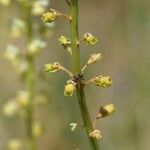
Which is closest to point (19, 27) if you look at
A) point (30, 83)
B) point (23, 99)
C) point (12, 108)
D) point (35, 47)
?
point (35, 47)

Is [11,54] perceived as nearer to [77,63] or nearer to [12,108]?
[12,108]

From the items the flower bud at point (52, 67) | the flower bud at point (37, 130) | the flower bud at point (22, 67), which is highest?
the flower bud at point (22, 67)

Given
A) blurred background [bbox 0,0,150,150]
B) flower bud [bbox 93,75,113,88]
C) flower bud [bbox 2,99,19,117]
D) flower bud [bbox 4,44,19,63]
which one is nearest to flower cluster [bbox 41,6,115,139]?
flower bud [bbox 93,75,113,88]

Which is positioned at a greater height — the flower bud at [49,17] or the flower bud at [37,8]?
the flower bud at [37,8]

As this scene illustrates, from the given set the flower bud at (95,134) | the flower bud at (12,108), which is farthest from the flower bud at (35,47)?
Result: the flower bud at (95,134)

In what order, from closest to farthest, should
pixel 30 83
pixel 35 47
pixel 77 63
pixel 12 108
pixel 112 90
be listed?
pixel 77 63
pixel 35 47
pixel 30 83
pixel 12 108
pixel 112 90

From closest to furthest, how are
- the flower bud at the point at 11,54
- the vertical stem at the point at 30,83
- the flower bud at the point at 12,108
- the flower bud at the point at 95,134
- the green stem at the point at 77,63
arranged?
the green stem at the point at 77,63 < the flower bud at the point at 95,134 < the vertical stem at the point at 30,83 < the flower bud at the point at 11,54 < the flower bud at the point at 12,108

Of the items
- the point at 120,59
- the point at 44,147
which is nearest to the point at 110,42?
the point at 120,59

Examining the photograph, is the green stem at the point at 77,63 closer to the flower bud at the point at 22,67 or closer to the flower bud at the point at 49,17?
the flower bud at the point at 49,17

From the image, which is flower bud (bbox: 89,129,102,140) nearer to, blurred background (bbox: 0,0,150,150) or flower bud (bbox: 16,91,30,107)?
flower bud (bbox: 16,91,30,107)
